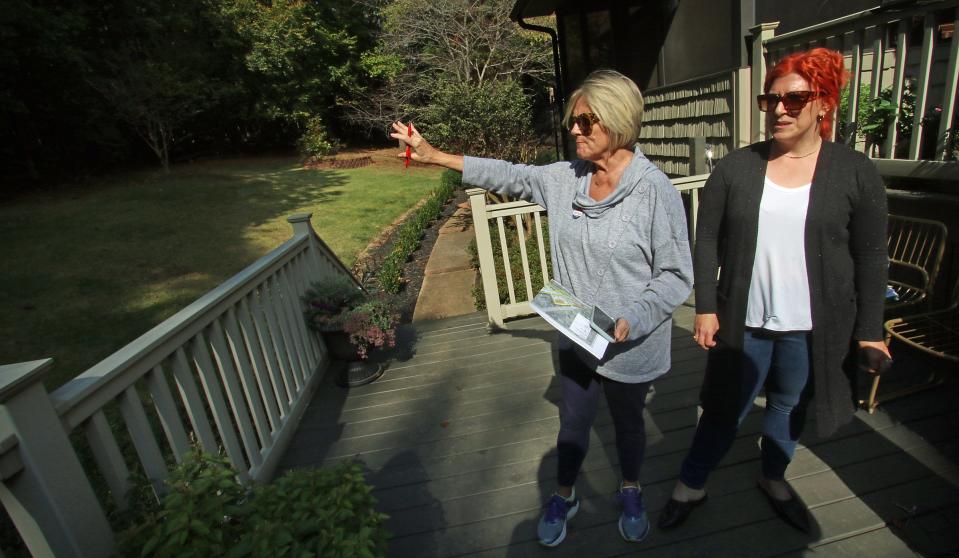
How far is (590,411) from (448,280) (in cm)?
407

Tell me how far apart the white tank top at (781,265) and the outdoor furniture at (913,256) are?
1416 millimetres

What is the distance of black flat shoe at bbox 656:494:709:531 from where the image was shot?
1.90 m

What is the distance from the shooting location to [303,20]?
1956 cm

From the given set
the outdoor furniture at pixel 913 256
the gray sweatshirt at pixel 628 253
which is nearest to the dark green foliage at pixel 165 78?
the gray sweatshirt at pixel 628 253

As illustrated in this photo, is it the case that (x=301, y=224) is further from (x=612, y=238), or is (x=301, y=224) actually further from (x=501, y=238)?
(x=612, y=238)

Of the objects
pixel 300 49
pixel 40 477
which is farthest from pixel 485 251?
Result: pixel 300 49

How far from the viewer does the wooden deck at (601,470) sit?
1.83 metres

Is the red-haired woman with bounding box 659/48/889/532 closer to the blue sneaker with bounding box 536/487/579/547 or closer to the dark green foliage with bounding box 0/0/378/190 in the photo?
the blue sneaker with bounding box 536/487/579/547

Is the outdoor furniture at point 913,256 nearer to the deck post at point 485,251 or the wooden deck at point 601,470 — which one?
the wooden deck at point 601,470

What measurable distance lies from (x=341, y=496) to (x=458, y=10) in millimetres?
13878

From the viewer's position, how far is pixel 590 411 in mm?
1822

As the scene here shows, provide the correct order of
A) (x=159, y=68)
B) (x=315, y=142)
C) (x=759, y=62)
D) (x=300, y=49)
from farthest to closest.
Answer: (x=315, y=142), (x=300, y=49), (x=159, y=68), (x=759, y=62)

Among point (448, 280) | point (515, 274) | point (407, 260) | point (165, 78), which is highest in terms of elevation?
point (165, 78)

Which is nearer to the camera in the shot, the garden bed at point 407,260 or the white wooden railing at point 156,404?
the white wooden railing at point 156,404
